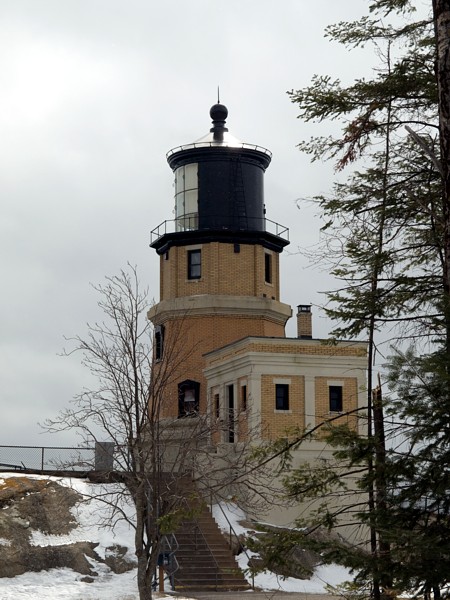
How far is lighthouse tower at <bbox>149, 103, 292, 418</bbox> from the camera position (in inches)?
1805

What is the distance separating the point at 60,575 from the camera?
31.3 metres

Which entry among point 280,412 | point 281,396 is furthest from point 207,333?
point 280,412

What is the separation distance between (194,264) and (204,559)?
17.4m

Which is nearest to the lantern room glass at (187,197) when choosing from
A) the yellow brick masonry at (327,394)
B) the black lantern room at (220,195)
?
the black lantern room at (220,195)

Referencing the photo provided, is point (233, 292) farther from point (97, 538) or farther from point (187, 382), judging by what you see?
point (97, 538)

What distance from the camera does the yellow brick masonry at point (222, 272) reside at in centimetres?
4647

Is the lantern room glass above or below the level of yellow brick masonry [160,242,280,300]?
above

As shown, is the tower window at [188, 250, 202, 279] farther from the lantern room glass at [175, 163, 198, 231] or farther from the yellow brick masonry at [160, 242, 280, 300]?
the lantern room glass at [175, 163, 198, 231]

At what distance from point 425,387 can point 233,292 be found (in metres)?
36.1

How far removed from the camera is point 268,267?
48.3 meters

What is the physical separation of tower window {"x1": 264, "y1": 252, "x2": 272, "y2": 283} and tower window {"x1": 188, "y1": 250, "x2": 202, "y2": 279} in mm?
3219

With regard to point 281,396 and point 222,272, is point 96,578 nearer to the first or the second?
point 281,396

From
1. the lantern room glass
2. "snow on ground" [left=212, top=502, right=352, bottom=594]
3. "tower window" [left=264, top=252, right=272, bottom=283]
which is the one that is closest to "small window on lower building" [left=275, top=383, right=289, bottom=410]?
"snow on ground" [left=212, top=502, right=352, bottom=594]

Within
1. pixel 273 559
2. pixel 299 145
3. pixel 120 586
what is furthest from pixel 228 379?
pixel 273 559
